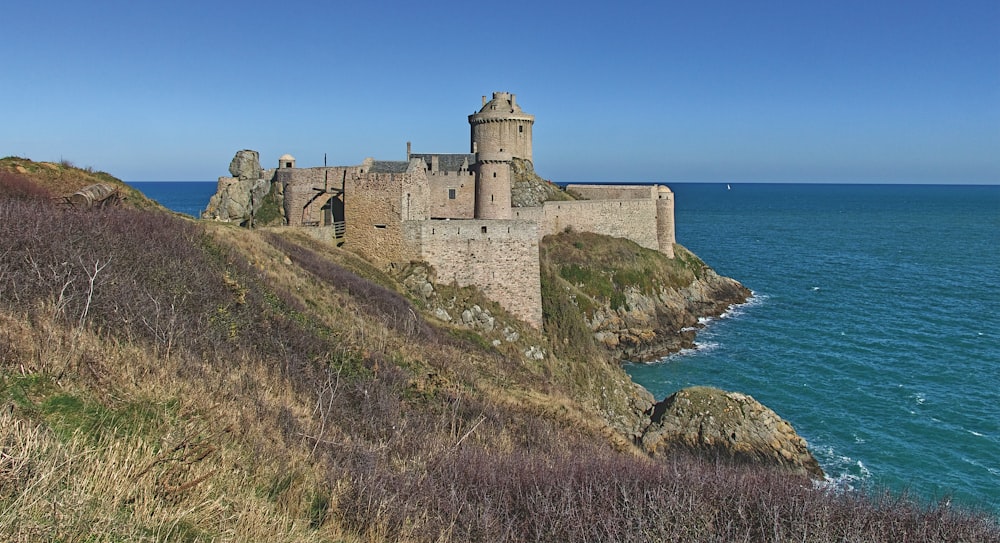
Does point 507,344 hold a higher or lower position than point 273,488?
lower

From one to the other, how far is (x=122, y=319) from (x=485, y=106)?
116 feet

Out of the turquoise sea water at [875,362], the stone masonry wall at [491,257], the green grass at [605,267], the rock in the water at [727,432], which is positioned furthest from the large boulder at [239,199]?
the rock in the water at [727,432]

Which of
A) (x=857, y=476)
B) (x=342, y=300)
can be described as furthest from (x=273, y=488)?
(x=857, y=476)

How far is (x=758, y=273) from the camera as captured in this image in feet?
194

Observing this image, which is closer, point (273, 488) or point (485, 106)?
point (273, 488)

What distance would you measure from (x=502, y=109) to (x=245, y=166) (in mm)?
16204

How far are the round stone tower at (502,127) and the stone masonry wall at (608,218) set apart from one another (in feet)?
16.0

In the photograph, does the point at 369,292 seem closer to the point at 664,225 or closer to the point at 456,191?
the point at 456,191

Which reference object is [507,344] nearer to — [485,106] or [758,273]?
[485,106]

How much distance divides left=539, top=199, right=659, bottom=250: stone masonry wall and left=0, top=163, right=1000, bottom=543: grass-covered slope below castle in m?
26.6

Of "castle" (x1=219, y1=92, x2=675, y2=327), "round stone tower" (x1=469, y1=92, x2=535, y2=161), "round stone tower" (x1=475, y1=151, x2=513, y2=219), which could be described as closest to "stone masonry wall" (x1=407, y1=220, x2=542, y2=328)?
"castle" (x1=219, y1=92, x2=675, y2=327)

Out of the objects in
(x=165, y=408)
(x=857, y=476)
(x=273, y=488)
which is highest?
(x=165, y=408)

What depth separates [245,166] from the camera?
108 ft

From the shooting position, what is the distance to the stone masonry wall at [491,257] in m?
26.2
